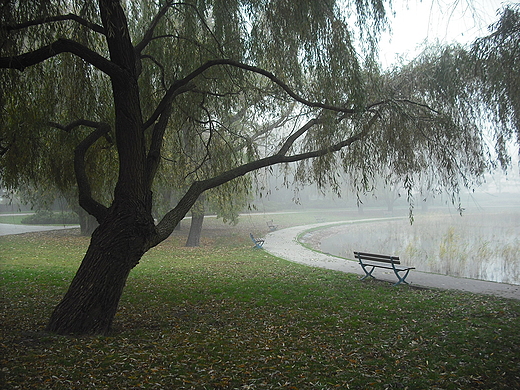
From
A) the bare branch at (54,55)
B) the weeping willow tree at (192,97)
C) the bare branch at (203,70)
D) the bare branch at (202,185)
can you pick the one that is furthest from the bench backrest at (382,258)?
the bare branch at (54,55)

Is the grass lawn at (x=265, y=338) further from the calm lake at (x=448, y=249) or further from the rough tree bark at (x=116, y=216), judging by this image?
the calm lake at (x=448, y=249)

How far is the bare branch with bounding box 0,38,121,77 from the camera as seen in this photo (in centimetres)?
500

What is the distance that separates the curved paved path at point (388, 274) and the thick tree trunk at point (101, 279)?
22.7ft

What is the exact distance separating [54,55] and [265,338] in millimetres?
4645

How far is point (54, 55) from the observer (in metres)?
5.30

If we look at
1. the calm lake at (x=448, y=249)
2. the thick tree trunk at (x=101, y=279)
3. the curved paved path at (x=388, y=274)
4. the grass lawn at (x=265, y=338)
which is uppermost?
the thick tree trunk at (x=101, y=279)

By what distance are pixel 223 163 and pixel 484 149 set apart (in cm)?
510

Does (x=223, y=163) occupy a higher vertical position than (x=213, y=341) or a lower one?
higher

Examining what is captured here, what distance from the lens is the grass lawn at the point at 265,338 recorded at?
169 inches

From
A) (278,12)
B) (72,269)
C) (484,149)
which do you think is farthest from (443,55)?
(72,269)

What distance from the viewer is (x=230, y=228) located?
2745 centimetres

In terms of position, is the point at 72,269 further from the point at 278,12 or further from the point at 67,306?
the point at 278,12

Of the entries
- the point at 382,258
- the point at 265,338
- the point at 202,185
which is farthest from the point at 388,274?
the point at 202,185

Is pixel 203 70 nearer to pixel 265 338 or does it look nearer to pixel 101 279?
pixel 101 279
